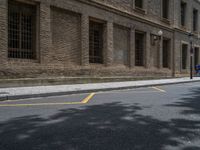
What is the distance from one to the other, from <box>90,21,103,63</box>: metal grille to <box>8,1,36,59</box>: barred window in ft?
14.7

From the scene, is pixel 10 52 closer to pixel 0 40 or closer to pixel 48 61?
pixel 0 40

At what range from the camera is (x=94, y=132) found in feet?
11.5

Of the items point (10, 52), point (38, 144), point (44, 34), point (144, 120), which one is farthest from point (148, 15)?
point (38, 144)

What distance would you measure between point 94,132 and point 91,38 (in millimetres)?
11674

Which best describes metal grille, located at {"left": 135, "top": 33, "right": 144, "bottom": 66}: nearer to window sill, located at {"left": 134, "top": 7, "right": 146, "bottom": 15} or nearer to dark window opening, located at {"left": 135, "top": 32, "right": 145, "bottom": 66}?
dark window opening, located at {"left": 135, "top": 32, "right": 145, "bottom": 66}

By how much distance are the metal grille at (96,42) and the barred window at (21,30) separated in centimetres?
449

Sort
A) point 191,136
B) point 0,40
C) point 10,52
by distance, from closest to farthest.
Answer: point 191,136, point 0,40, point 10,52

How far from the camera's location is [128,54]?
16.9 metres

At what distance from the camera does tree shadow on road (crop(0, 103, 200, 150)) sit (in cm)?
293

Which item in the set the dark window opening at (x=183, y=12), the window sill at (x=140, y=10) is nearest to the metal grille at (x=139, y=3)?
the window sill at (x=140, y=10)

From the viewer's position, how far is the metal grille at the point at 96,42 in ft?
47.9

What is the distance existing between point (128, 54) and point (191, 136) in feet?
45.5

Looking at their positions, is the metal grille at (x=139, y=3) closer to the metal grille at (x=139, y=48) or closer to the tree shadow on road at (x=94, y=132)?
the metal grille at (x=139, y=48)

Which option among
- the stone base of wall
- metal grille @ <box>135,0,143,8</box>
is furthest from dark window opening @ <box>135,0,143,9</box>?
the stone base of wall
